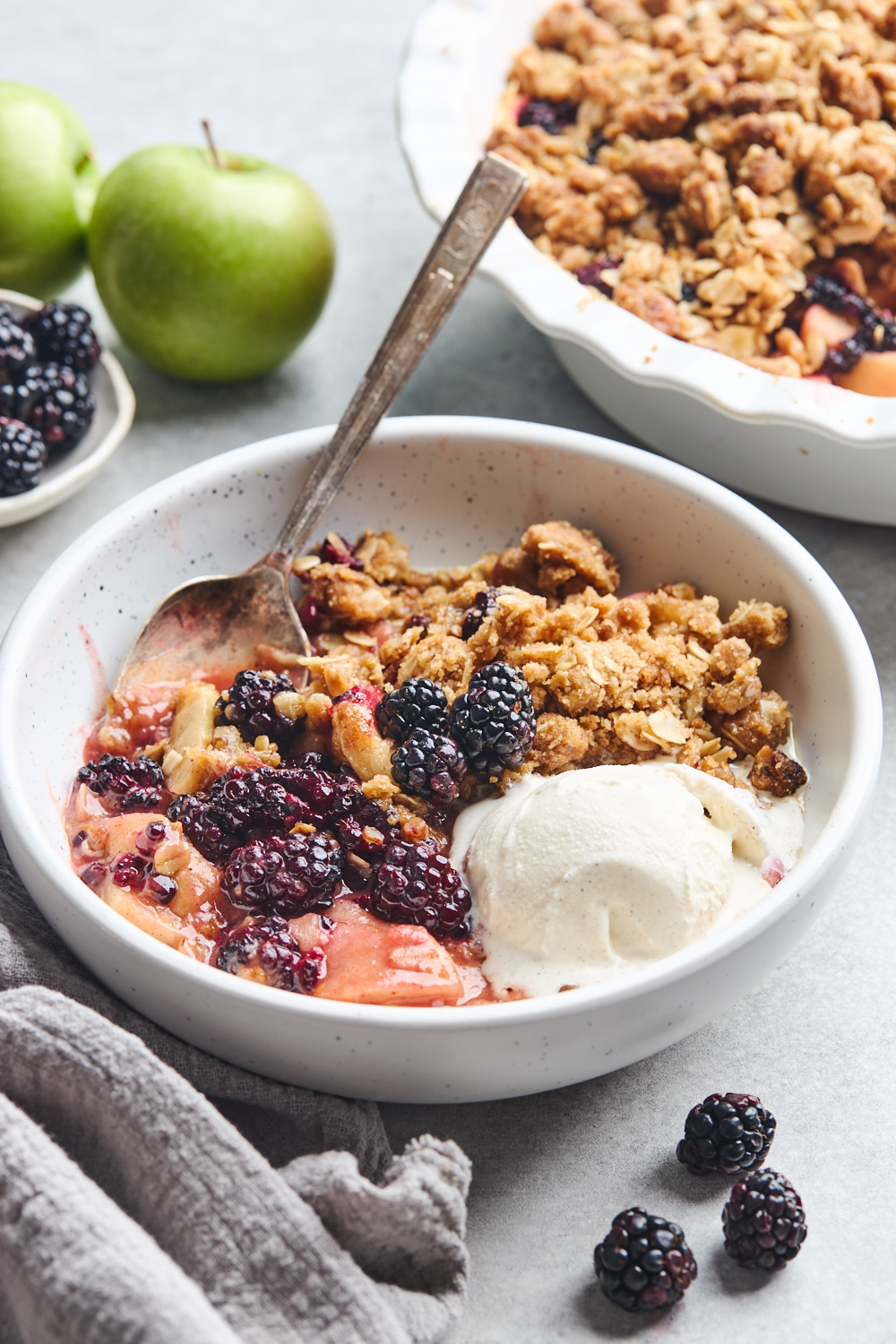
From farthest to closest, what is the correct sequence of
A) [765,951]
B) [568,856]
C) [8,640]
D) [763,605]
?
[763,605]
[8,640]
[568,856]
[765,951]

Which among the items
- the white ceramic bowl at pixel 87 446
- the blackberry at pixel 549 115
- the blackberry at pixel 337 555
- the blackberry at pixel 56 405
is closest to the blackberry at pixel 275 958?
the blackberry at pixel 337 555

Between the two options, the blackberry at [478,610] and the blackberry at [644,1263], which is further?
the blackberry at [478,610]

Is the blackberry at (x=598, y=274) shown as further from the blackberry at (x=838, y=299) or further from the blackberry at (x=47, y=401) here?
the blackberry at (x=47, y=401)

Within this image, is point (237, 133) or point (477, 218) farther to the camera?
point (237, 133)

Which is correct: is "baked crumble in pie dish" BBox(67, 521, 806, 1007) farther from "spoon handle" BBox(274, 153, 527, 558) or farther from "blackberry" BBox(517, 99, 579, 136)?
"blackberry" BBox(517, 99, 579, 136)

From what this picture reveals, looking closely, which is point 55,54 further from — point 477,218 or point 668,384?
point 668,384

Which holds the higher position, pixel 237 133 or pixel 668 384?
pixel 668 384

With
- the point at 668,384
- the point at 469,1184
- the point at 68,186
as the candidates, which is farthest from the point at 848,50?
the point at 469,1184
